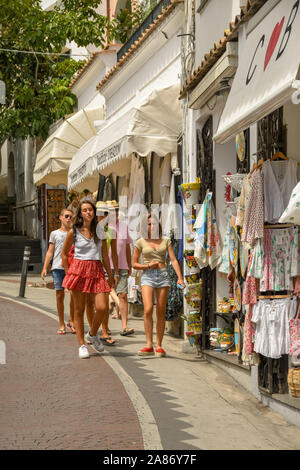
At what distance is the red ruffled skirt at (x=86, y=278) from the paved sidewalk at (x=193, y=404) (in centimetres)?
85

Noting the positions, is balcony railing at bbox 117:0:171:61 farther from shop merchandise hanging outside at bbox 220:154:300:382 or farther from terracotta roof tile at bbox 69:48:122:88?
shop merchandise hanging outside at bbox 220:154:300:382

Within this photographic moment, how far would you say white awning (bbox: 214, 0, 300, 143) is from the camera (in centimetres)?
640

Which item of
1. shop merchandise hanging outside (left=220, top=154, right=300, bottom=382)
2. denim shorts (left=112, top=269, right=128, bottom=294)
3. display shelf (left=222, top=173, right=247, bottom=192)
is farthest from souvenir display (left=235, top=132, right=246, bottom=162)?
denim shorts (left=112, top=269, right=128, bottom=294)

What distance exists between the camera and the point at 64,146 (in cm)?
2130

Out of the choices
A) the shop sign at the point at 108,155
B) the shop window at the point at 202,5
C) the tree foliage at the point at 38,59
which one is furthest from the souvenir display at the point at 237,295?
the tree foliage at the point at 38,59

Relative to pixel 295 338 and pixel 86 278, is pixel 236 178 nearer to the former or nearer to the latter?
pixel 295 338

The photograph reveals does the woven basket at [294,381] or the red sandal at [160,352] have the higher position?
the woven basket at [294,381]

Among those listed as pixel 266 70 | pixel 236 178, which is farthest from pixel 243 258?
pixel 266 70

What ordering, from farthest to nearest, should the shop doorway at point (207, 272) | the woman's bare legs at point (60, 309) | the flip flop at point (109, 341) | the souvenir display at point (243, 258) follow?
the woman's bare legs at point (60, 309) → the flip flop at point (109, 341) → the shop doorway at point (207, 272) → the souvenir display at point (243, 258)

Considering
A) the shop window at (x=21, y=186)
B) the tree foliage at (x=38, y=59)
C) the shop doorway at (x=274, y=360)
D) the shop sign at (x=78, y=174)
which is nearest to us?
the shop doorway at (x=274, y=360)

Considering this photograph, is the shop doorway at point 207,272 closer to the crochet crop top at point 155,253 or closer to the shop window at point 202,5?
the crochet crop top at point 155,253

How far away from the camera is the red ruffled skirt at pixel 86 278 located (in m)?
10.9

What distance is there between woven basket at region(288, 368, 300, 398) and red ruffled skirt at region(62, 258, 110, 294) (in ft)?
12.9

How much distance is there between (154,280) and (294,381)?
3929mm
